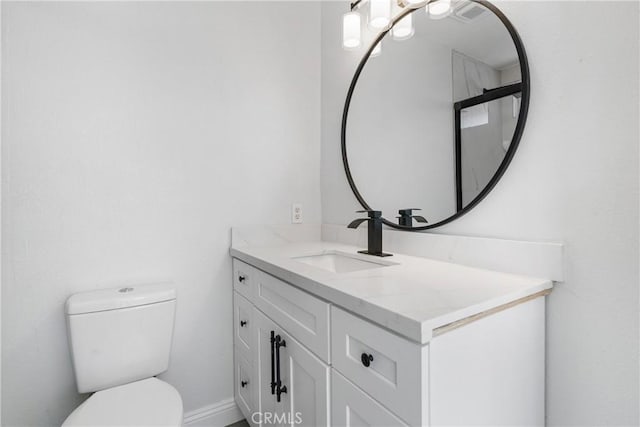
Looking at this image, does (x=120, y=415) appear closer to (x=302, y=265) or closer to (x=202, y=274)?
(x=202, y=274)

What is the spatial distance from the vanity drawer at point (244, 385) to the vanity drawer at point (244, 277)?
1.01 ft

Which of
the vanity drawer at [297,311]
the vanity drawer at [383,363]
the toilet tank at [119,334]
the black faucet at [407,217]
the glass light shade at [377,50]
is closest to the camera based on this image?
the vanity drawer at [383,363]

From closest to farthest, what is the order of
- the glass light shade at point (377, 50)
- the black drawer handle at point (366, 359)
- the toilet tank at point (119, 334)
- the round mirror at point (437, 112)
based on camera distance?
the black drawer handle at point (366, 359), the round mirror at point (437, 112), the toilet tank at point (119, 334), the glass light shade at point (377, 50)

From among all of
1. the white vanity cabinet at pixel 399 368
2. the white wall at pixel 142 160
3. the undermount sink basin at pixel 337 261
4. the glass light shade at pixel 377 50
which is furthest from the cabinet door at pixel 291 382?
the glass light shade at pixel 377 50

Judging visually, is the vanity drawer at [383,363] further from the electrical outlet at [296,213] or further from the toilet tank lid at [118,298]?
the electrical outlet at [296,213]

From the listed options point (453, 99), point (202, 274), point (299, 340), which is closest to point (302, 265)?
point (299, 340)

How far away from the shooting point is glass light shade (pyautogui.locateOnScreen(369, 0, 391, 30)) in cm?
133

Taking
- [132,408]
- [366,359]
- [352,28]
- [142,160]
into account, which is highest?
[352,28]

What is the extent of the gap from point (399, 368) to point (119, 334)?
1.08m

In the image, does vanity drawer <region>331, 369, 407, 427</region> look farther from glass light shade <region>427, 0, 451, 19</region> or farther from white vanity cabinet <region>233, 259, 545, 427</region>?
glass light shade <region>427, 0, 451, 19</region>

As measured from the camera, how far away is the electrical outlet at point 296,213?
1.79 metres

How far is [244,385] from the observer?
1500 mm

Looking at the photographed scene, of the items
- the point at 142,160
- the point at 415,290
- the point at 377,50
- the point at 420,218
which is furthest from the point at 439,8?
the point at 142,160

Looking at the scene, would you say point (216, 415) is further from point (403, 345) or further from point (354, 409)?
point (403, 345)
